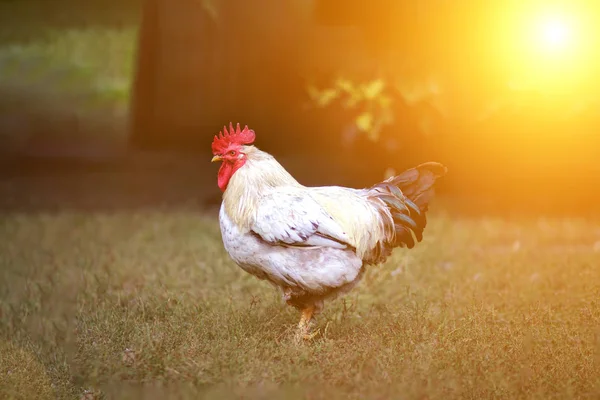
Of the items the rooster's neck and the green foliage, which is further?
the green foliage

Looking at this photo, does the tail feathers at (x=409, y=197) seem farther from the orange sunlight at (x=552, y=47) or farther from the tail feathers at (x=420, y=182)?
the orange sunlight at (x=552, y=47)

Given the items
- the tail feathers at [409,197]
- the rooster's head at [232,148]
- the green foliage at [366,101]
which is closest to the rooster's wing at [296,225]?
the rooster's head at [232,148]

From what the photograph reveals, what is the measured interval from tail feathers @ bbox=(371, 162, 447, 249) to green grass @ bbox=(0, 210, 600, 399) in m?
0.53

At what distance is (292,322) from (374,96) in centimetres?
405

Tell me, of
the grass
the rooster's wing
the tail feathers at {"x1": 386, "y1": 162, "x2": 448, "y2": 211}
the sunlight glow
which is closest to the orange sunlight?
the sunlight glow

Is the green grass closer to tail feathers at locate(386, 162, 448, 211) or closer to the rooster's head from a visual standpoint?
tail feathers at locate(386, 162, 448, 211)

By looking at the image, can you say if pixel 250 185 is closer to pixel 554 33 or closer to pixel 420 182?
pixel 420 182

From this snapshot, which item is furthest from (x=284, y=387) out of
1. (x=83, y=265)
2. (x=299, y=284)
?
(x=83, y=265)

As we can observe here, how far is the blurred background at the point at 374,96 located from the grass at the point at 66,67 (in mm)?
2958

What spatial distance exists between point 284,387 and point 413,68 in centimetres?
525

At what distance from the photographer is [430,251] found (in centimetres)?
684

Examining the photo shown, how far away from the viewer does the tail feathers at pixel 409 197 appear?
462cm

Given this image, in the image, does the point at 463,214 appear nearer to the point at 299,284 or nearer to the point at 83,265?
the point at 83,265

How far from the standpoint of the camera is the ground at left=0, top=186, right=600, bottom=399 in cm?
386
